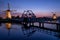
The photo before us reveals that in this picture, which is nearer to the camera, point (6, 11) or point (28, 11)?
point (28, 11)

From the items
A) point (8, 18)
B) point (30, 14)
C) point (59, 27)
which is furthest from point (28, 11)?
point (59, 27)

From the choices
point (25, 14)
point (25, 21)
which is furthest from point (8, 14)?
point (25, 21)

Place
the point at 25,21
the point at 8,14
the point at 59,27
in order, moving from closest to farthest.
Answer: the point at 59,27
the point at 25,21
the point at 8,14

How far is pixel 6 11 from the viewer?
348 feet

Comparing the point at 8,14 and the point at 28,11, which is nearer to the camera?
the point at 28,11

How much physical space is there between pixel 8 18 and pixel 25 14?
12.2 meters

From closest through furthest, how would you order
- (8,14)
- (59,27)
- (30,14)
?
(59,27)
(30,14)
(8,14)

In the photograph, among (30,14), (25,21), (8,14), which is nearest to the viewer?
(25,21)

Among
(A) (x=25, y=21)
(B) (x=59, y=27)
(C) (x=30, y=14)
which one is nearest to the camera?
(B) (x=59, y=27)

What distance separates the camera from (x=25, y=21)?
74.7 m

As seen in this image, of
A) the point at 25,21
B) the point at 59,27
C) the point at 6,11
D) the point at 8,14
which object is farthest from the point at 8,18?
the point at 59,27

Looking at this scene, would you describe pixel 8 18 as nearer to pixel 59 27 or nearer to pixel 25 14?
pixel 25 14

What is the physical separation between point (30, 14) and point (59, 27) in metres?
52.8

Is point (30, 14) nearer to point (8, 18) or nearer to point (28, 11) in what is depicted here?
point (28, 11)
